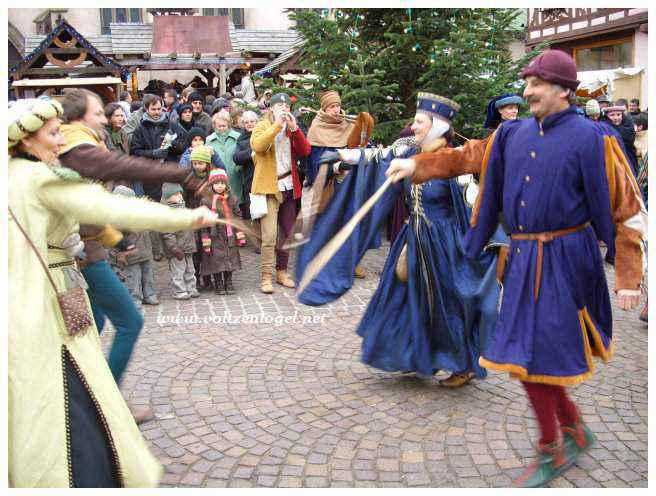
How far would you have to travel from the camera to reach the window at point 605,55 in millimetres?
21797

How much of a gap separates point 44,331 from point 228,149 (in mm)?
5852

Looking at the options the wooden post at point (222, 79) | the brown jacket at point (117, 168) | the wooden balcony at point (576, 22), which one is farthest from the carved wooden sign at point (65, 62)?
the wooden balcony at point (576, 22)

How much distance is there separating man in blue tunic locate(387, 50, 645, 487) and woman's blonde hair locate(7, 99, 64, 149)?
2.15 m

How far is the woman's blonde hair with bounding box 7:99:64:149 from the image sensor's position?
2.73 metres

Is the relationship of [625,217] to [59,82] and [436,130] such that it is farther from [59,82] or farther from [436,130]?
[59,82]

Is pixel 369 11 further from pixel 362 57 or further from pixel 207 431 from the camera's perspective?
pixel 207 431

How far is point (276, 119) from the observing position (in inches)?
281

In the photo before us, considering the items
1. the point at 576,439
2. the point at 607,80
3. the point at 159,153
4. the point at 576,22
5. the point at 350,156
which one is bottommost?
the point at 576,439

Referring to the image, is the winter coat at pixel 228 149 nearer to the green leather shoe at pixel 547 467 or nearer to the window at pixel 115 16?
the green leather shoe at pixel 547 467

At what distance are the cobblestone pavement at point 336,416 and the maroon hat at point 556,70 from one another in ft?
6.39

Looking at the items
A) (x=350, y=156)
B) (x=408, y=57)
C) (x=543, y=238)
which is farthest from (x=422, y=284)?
(x=408, y=57)

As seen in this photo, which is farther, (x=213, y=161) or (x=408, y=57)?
(x=408, y=57)

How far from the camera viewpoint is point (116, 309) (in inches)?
152
